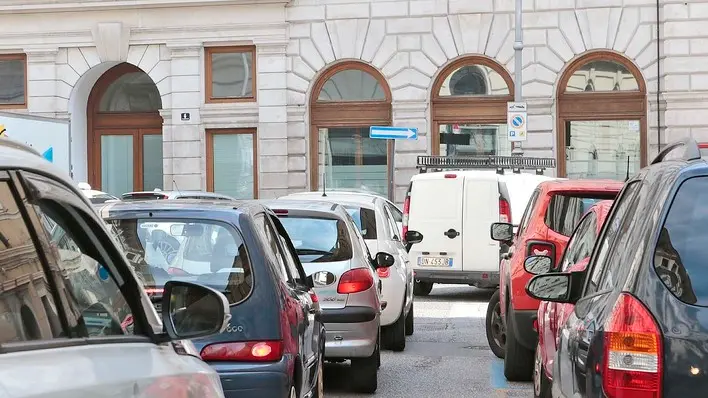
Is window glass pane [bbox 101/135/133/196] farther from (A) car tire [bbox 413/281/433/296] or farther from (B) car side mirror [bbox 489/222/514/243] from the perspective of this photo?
(B) car side mirror [bbox 489/222/514/243]

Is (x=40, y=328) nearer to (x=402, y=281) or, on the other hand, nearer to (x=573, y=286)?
(x=573, y=286)

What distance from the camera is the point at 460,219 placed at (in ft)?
65.9

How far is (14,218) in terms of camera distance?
9.05 ft

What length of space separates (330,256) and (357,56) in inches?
888

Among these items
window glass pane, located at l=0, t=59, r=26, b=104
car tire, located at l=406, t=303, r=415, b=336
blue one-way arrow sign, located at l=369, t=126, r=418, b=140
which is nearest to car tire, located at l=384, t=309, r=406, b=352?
car tire, located at l=406, t=303, r=415, b=336

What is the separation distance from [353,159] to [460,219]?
13064 mm

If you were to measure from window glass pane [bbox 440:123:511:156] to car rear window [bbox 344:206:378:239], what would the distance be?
1836cm

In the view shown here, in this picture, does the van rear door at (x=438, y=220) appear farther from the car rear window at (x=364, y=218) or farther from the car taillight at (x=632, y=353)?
the car taillight at (x=632, y=353)

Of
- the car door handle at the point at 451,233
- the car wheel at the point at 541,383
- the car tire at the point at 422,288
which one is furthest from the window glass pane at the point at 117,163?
the car wheel at the point at 541,383

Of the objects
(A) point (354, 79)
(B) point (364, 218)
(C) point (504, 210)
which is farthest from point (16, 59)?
(B) point (364, 218)

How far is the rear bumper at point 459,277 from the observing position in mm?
19797

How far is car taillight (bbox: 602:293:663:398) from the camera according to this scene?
12.7 ft

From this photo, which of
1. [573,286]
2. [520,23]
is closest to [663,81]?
[520,23]

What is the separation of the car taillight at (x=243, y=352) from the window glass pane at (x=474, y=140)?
26156 mm
